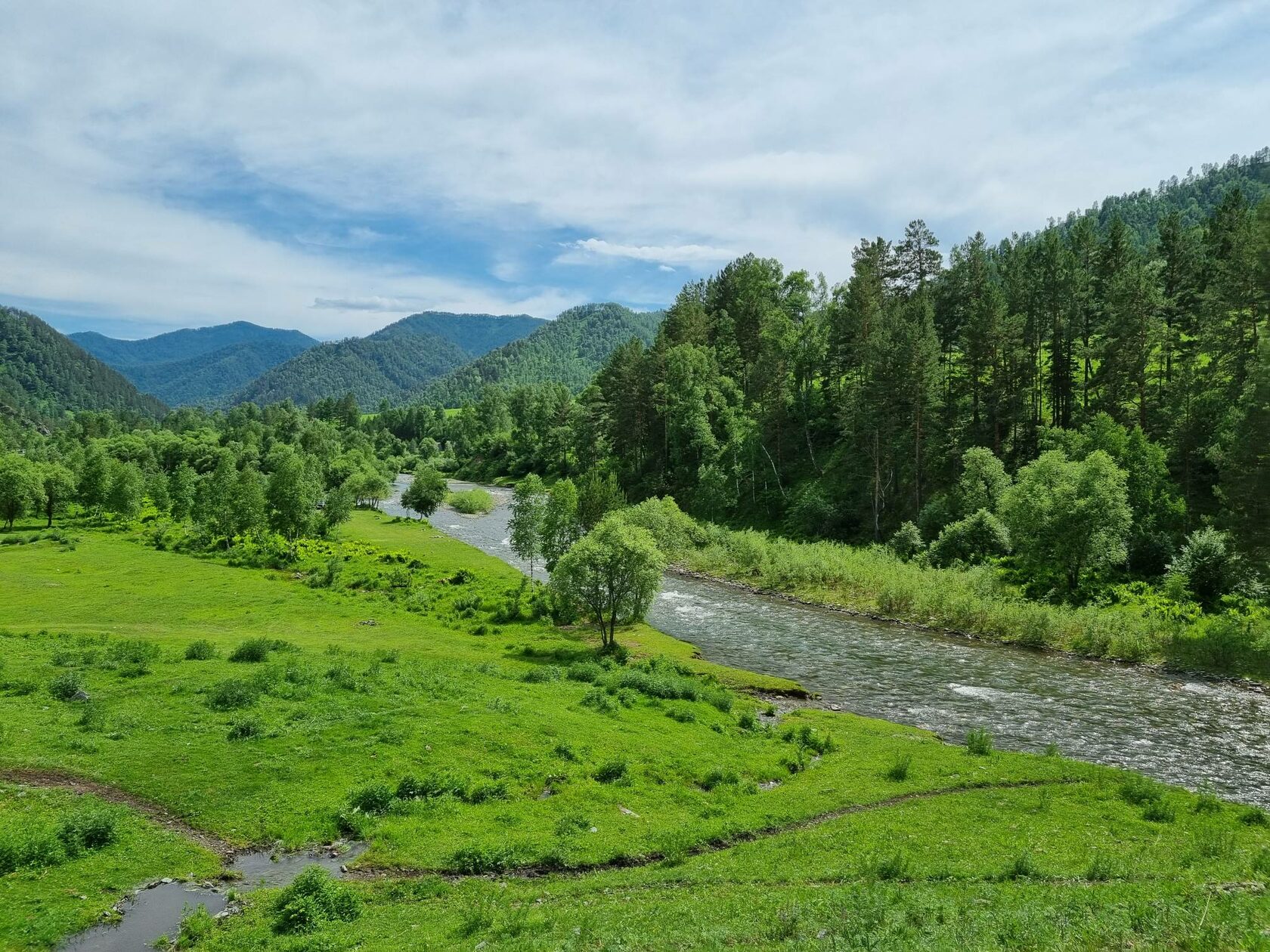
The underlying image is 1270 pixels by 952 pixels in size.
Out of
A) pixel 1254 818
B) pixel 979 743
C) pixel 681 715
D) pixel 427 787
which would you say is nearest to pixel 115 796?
pixel 427 787

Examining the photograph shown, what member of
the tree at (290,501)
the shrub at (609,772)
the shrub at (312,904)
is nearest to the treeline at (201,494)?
the tree at (290,501)

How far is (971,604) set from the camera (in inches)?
2202

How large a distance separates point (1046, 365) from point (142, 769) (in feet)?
351

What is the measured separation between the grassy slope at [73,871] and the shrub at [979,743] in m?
29.3

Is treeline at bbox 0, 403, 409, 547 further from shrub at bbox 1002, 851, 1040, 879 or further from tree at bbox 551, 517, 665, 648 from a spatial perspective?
shrub at bbox 1002, 851, 1040, 879

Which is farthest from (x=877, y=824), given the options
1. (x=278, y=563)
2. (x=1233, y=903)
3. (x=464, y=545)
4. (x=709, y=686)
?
(x=464, y=545)

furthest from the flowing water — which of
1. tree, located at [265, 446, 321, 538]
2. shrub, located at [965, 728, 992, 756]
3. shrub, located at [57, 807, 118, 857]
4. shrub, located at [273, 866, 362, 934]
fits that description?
tree, located at [265, 446, 321, 538]

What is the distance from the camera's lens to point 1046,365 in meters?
95.4

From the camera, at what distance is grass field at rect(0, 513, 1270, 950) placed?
49.1 feet

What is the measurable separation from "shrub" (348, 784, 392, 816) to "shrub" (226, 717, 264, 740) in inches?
250

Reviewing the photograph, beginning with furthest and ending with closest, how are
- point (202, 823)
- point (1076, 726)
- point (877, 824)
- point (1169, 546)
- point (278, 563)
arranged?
point (278, 563) → point (1169, 546) → point (1076, 726) → point (877, 824) → point (202, 823)

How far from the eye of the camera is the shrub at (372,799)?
22.5 metres

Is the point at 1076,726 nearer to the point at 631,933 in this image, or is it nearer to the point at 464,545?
the point at 631,933

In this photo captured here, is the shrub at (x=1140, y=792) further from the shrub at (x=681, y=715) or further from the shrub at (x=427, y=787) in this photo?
the shrub at (x=427, y=787)
